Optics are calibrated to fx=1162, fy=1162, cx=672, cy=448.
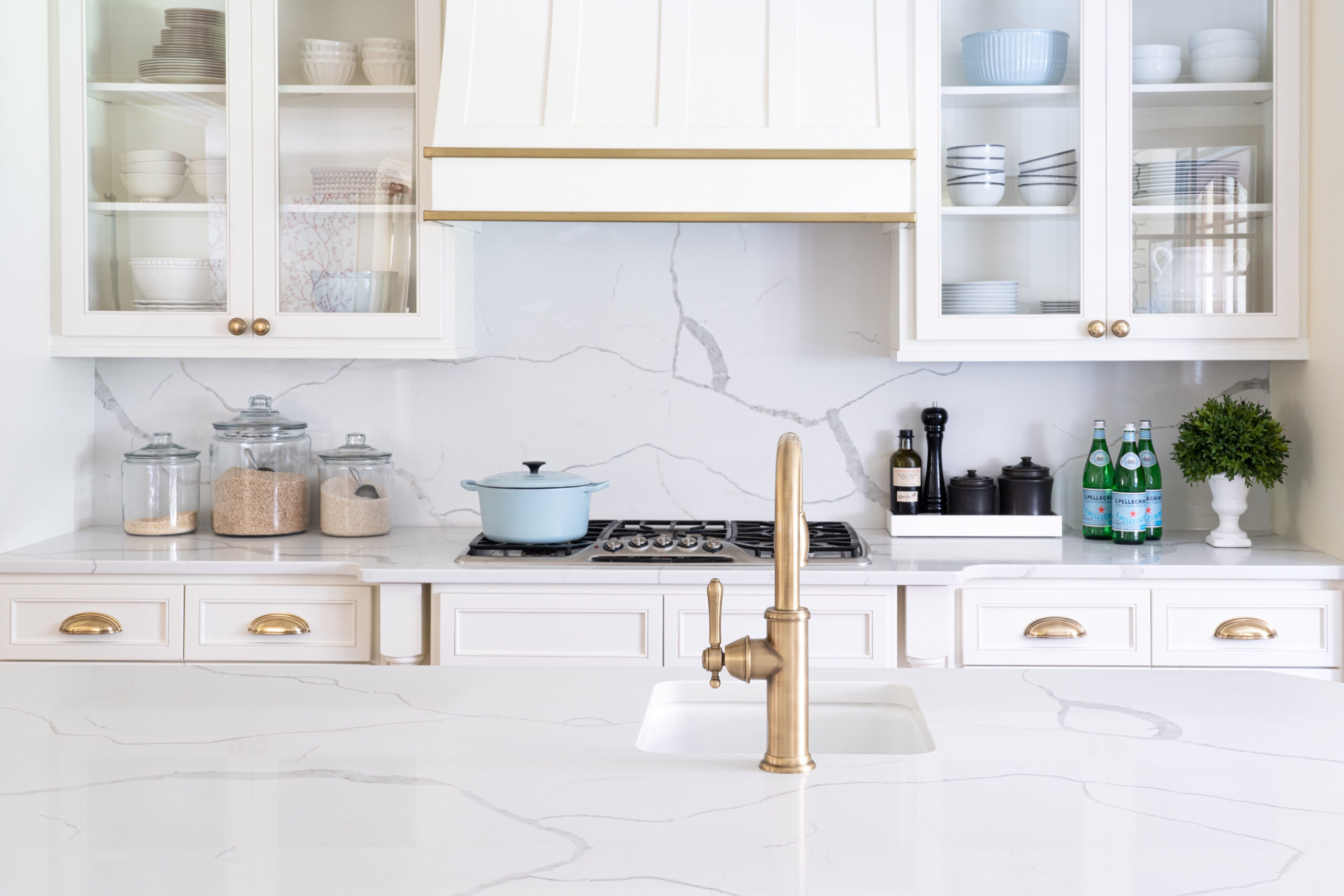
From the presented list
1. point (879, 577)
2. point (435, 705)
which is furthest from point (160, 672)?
point (879, 577)

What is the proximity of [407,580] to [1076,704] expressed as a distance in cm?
145

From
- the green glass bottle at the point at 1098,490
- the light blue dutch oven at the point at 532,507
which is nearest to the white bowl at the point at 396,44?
the light blue dutch oven at the point at 532,507

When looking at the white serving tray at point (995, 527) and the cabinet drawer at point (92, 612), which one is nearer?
the cabinet drawer at point (92, 612)

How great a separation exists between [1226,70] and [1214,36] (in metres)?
0.08

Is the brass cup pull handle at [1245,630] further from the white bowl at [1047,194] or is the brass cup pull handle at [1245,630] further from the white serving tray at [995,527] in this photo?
the white bowl at [1047,194]

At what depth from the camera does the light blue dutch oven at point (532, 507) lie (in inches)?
100

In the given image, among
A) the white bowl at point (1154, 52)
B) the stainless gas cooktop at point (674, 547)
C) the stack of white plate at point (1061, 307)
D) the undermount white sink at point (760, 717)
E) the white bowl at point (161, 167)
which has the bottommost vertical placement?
the undermount white sink at point (760, 717)

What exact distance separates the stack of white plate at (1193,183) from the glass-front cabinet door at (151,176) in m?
2.07

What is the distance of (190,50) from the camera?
8.82ft

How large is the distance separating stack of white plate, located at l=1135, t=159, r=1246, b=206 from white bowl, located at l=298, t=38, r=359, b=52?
6.09 ft

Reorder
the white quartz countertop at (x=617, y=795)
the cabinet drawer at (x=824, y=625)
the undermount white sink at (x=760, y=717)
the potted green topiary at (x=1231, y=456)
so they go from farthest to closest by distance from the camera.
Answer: the potted green topiary at (x=1231, y=456), the cabinet drawer at (x=824, y=625), the undermount white sink at (x=760, y=717), the white quartz countertop at (x=617, y=795)

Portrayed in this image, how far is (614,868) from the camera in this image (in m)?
0.91

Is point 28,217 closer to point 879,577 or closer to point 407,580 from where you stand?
point 407,580

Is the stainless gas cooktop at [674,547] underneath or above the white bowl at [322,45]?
underneath
